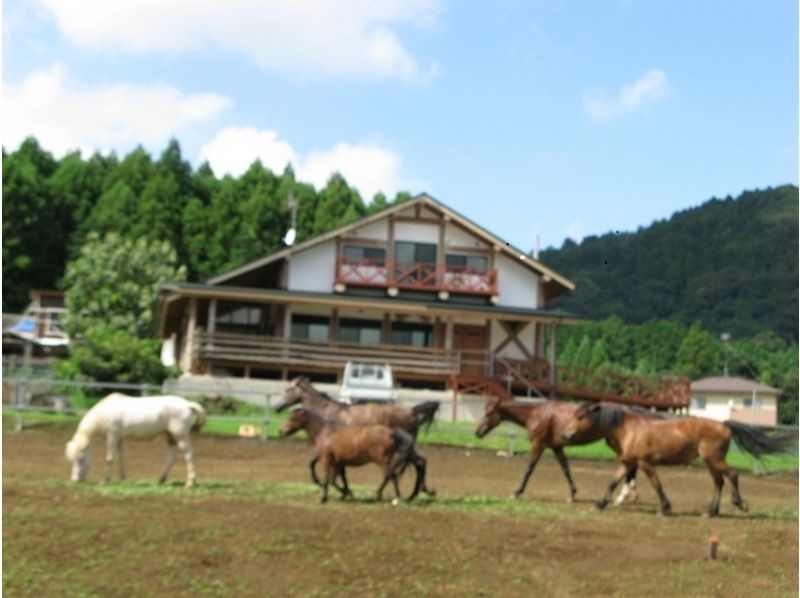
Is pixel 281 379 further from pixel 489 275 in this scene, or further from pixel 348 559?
pixel 348 559

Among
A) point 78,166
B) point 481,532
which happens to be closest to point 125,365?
point 481,532

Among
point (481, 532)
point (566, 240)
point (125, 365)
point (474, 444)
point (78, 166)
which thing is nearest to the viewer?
point (566, 240)

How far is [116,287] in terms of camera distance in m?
44.6

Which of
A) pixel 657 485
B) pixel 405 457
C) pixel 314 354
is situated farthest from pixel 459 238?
pixel 657 485

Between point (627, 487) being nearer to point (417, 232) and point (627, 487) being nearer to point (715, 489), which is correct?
point (715, 489)

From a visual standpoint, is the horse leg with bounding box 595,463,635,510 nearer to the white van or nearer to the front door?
the white van

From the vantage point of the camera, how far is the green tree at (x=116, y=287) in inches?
1706

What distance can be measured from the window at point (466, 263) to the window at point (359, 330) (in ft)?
10.1

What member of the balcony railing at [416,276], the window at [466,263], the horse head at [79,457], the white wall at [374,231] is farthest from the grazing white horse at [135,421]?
the window at [466,263]

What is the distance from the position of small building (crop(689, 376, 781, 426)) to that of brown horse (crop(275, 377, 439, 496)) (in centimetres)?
2207

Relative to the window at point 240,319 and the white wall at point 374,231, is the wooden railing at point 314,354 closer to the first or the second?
the window at point 240,319

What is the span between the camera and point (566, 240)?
11.3 feet

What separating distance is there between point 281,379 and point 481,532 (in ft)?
77.1

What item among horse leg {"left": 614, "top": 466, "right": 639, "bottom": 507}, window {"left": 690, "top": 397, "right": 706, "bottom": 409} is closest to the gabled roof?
window {"left": 690, "top": 397, "right": 706, "bottom": 409}
